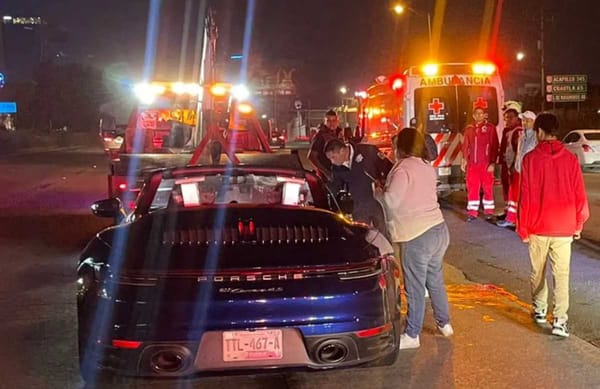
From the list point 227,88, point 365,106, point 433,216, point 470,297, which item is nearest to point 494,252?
point 470,297

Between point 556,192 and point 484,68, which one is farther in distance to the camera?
point 484,68

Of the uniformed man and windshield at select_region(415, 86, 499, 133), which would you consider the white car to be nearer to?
Answer: windshield at select_region(415, 86, 499, 133)

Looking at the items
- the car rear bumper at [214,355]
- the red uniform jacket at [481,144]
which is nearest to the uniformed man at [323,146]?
the red uniform jacket at [481,144]

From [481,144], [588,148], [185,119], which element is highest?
[588,148]

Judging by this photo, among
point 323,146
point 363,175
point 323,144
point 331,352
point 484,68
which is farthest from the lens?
point 484,68

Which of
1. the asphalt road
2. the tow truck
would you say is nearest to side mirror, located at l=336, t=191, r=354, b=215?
the asphalt road

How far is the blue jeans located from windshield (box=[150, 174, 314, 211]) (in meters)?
0.96

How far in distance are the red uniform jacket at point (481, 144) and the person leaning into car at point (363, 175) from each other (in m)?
4.84

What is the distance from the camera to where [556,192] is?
583 cm

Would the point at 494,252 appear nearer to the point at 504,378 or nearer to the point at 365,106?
the point at 504,378

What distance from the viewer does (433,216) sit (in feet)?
18.0

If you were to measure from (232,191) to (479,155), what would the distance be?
6.53m

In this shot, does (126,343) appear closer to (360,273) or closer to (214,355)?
(214,355)

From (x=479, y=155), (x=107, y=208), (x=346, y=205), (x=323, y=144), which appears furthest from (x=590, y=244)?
(x=107, y=208)
